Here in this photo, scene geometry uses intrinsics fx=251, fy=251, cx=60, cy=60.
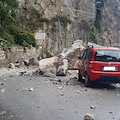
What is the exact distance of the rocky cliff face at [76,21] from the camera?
34.9 metres

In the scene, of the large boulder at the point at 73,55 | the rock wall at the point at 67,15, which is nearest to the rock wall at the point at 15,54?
the large boulder at the point at 73,55

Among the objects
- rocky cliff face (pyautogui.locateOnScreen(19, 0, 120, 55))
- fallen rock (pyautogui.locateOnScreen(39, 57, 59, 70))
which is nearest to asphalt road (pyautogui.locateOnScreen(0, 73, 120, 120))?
fallen rock (pyautogui.locateOnScreen(39, 57, 59, 70))

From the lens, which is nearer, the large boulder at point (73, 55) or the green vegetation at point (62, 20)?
the large boulder at point (73, 55)

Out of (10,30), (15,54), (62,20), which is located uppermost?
(62,20)

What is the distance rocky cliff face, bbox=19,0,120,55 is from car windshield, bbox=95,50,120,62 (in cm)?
2469

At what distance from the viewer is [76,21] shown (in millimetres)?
41281

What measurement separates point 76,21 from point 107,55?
32688 millimetres

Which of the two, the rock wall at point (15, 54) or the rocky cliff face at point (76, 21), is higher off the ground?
the rocky cliff face at point (76, 21)

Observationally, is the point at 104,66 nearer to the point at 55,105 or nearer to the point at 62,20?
the point at 55,105

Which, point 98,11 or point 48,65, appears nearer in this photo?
point 48,65

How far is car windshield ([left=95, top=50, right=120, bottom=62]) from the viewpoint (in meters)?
9.16

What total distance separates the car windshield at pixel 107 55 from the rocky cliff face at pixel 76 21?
24.7m

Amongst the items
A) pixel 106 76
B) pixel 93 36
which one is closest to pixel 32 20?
pixel 93 36

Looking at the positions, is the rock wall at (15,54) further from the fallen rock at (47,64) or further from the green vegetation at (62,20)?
the green vegetation at (62,20)
